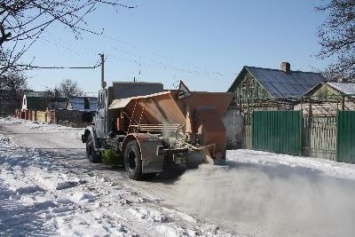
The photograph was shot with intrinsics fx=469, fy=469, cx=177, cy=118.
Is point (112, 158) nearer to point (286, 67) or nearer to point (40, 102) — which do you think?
point (286, 67)

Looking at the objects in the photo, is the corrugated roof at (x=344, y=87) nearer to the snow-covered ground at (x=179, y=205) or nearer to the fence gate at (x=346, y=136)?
the fence gate at (x=346, y=136)

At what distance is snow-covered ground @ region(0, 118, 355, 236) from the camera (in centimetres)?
713

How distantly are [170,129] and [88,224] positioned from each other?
4.90m

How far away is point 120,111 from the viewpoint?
46.2 ft

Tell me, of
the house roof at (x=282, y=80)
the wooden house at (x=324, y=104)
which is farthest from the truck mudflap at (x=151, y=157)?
the house roof at (x=282, y=80)

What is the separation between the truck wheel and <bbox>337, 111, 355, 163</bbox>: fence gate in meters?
8.74

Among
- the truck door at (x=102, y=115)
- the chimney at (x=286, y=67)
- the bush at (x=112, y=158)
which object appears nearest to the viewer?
the bush at (x=112, y=158)

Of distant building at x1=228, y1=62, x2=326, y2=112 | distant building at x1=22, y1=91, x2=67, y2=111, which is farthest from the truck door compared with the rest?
distant building at x1=22, y1=91, x2=67, y2=111

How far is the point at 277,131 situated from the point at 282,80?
101ft

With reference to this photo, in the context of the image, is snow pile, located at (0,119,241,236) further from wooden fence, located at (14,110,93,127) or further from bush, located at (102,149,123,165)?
wooden fence, located at (14,110,93,127)

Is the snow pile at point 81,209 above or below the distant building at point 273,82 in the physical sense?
below

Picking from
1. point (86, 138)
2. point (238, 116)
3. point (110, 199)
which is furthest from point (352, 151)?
point (110, 199)

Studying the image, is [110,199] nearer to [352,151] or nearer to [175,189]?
[175,189]

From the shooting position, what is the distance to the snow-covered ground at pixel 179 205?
713 cm
